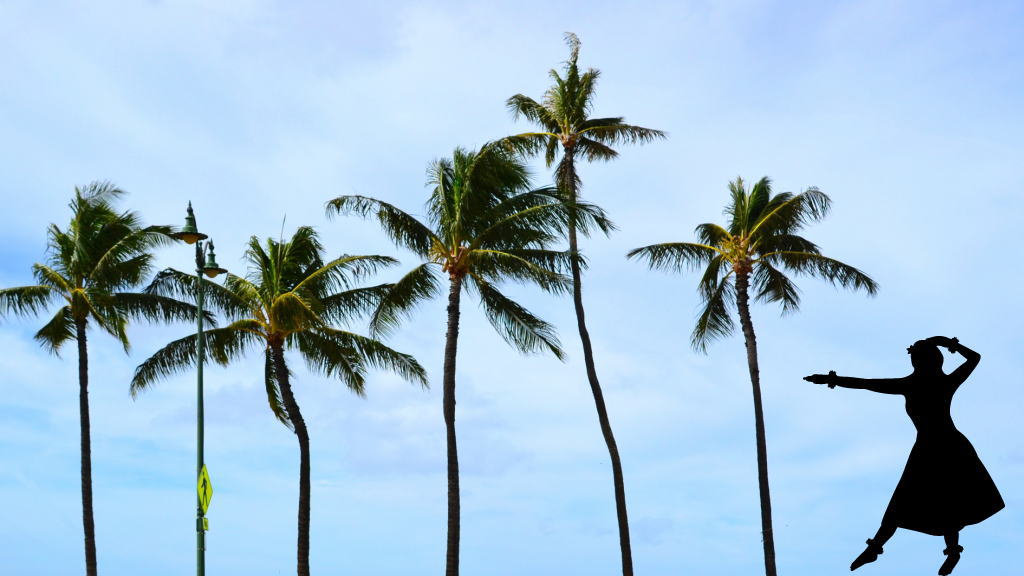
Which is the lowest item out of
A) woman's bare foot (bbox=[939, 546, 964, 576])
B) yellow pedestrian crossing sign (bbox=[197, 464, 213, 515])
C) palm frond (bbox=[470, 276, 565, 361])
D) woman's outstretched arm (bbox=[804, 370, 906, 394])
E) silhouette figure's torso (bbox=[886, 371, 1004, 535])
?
woman's bare foot (bbox=[939, 546, 964, 576])

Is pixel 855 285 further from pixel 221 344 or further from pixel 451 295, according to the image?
pixel 221 344

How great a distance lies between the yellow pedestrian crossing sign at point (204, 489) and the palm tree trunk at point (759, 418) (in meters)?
14.5

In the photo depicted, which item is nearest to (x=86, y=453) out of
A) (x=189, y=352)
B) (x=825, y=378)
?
(x=189, y=352)

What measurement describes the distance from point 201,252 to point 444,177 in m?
7.70

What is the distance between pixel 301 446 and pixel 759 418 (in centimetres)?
1220

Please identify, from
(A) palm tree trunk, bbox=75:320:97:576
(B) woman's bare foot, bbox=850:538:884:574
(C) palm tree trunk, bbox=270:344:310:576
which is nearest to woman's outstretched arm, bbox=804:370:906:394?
(B) woman's bare foot, bbox=850:538:884:574

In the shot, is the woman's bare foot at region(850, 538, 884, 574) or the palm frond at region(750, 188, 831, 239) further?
the palm frond at region(750, 188, 831, 239)

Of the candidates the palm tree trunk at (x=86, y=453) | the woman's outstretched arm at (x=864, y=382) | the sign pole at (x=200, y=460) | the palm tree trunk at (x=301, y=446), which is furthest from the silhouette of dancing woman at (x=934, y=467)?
the palm tree trunk at (x=86, y=453)

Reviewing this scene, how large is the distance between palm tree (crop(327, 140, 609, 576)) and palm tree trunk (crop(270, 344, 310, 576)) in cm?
304

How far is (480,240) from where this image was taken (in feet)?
87.0

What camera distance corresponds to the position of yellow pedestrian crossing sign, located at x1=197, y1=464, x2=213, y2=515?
20.6 m

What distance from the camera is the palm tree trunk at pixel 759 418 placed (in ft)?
91.4

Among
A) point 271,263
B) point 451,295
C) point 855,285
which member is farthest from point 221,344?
point 855,285

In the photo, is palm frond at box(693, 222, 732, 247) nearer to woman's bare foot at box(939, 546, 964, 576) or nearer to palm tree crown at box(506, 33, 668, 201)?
palm tree crown at box(506, 33, 668, 201)
